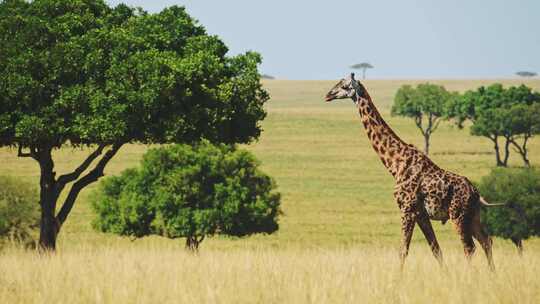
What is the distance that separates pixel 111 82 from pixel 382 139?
9.72 metres

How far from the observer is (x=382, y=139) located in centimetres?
1794

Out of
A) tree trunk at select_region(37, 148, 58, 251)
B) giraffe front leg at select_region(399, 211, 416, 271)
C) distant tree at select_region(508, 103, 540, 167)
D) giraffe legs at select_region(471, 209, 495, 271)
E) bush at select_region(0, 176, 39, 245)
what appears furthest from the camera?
distant tree at select_region(508, 103, 540, 167)

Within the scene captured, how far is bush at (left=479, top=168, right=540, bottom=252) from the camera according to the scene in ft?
180

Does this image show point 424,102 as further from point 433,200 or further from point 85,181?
point 433,200

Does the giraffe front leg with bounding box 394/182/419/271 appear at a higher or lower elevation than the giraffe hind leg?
higher

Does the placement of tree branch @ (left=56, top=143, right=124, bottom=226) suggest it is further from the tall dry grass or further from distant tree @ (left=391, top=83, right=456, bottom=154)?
distant tree @ (left=391, top=83, right=456, bottom=154)

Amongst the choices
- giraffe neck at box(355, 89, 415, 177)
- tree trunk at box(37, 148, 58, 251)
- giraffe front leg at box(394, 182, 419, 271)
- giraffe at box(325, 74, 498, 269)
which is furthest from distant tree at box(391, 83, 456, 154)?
giraffe front leg at box(394, 182, 419, 271)

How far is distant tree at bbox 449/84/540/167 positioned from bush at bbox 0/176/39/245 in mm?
68888

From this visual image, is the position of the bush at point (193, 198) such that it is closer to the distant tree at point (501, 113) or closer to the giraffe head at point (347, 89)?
the giraffe head at point (347, 89)

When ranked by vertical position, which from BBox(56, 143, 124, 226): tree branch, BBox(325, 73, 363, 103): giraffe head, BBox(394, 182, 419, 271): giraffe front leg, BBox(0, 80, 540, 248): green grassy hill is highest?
BBox(325, 73, 363, 103): giraffe head

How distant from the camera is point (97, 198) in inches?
2124

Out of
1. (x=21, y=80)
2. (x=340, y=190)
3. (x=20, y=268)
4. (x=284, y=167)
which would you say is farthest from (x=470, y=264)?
(x=284, y=167)

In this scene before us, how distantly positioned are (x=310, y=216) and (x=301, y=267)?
62370 millimetres

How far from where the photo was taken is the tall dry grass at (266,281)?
11047 mm
